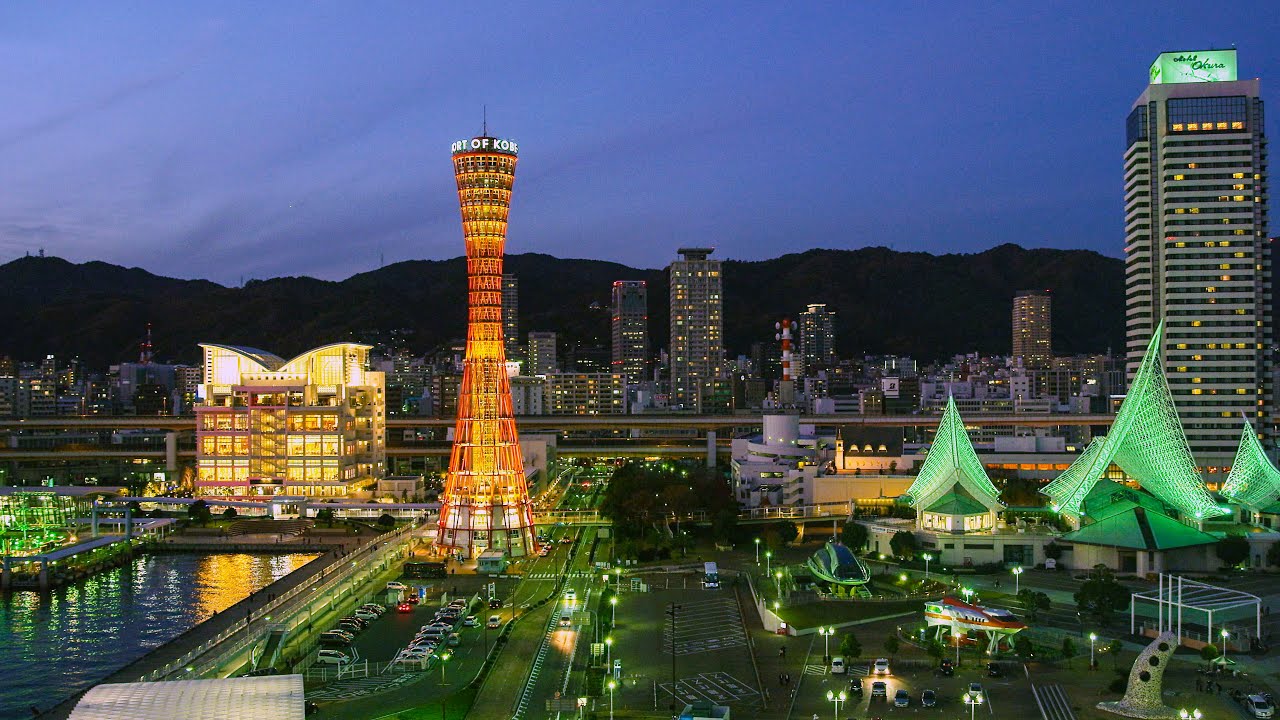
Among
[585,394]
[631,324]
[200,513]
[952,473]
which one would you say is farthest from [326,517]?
[631,324]

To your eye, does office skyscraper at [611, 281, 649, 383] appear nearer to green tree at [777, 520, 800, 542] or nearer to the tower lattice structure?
green tree at [777, 520, 800, 542]

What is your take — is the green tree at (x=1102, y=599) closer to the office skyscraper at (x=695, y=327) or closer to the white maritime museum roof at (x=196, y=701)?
the white maritime museum roof at (x=196, y=701)

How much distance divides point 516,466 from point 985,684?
65.3 ft

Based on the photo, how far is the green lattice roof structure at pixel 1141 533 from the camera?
110 ft

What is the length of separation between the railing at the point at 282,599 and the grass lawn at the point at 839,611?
11.9m

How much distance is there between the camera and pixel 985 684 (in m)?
21.9

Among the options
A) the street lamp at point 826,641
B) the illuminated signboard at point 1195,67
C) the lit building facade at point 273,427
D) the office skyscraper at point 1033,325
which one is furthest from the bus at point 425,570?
the office skyscraper at point 1033,325

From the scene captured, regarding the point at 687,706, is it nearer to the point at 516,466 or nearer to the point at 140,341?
the point at 516,466

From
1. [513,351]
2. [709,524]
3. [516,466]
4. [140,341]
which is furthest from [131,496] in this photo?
[140,341]

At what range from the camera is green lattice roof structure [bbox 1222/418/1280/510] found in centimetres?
3969

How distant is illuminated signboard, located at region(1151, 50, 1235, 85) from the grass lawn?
115 feet

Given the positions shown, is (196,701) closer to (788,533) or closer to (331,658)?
(331,658)

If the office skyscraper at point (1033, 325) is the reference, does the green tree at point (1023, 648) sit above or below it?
below

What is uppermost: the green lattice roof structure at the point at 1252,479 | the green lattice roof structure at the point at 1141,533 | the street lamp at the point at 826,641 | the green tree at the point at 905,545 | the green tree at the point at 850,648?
the green lattice roof structure at the point at 1252,479
